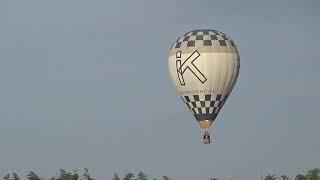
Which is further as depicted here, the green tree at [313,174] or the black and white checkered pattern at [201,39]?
the green tree at [313,174]

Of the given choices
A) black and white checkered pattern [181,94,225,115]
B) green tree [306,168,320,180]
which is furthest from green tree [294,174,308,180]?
black and white checkered pattern [181,94,225,115]

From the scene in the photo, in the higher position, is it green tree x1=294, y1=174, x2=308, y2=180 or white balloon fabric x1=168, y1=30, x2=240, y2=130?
white balloon fabric x1=168, y1=30, x2=240, y2=130

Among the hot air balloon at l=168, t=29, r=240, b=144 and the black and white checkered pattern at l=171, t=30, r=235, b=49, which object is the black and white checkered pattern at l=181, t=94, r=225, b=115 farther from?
the black and white checkered pattern at l=171, t=30, r=235, b=49

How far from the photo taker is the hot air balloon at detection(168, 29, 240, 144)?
77.7 metres

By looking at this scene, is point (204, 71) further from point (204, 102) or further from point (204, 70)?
point (204, 102)

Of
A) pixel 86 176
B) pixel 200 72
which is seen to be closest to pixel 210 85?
pixel 200 72

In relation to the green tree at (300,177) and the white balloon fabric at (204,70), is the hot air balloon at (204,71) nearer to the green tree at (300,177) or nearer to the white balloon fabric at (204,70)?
the white balloon fabric at (204,70)

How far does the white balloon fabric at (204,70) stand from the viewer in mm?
77688

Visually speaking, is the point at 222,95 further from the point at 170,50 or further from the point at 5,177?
the point at 5,177

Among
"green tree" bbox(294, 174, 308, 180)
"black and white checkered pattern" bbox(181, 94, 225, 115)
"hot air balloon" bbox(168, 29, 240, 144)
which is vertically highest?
"hot air balloon" bbox(168, 29, 240, 144)

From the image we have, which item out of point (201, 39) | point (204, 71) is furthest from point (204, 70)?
point (201, 39)

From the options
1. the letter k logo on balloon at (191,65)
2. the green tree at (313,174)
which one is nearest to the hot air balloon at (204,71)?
the letter k logo on balloon at (191,65)

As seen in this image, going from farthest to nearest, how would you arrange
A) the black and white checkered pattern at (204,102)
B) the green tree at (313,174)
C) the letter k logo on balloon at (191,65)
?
the green tree at (313,174) → the black and white checkered pattern at (204,102) → the letter k logo on balloon at (191,65)

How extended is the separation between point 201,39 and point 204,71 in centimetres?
207
